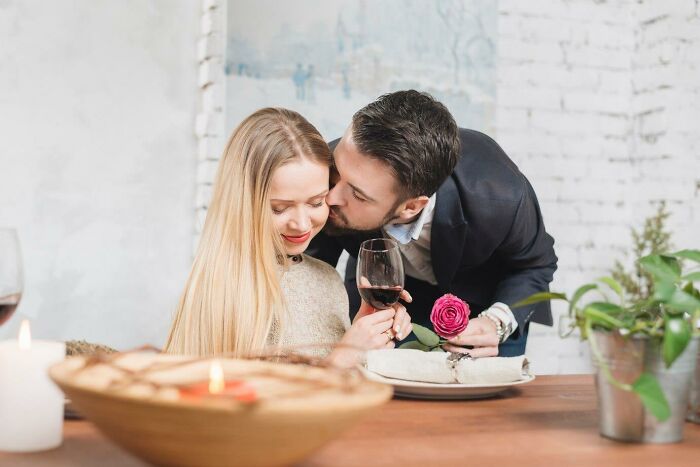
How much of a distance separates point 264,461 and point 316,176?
124 centimetres

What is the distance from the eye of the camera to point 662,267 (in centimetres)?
106

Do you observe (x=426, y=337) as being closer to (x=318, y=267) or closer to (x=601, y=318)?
(x=601, y=318)

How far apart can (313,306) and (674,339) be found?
3.93 feet

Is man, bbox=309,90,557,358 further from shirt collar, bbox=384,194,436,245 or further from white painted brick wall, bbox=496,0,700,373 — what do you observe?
white painted brick wall, bbox=496,0,700,373

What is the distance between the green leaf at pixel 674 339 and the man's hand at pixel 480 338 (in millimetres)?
783

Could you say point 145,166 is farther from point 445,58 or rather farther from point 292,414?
point 292,414

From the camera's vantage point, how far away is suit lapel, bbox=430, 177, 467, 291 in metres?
2.30

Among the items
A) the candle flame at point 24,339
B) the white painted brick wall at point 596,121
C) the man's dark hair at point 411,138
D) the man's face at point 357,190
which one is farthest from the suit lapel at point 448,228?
the candle flame at point 24,339

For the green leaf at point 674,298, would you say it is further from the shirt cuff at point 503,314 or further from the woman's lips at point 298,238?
the shirt cuff at point 503,314

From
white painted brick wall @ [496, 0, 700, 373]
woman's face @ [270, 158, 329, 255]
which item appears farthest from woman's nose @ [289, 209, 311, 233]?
white painted brick wall @ [496, 0, 700, 373]

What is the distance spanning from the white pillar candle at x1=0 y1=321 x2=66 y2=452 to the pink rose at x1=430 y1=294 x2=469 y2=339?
0.82m

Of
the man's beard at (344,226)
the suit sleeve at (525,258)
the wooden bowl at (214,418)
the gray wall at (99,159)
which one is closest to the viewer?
the wooden bowl at (214,418)

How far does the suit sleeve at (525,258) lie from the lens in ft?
7.92

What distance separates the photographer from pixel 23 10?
2.91m
